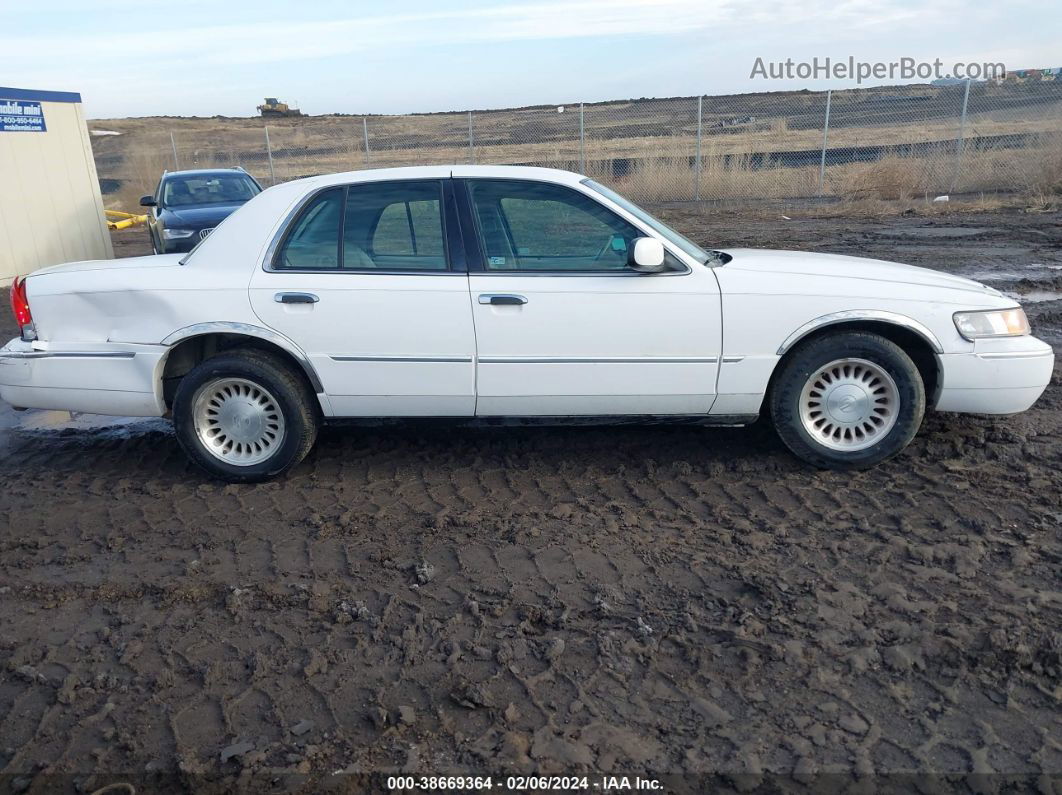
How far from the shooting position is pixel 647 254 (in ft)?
15.2

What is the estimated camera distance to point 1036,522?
4.25 m

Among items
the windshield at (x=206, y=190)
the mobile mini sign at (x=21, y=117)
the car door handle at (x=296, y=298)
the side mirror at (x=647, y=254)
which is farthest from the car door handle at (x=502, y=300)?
the mobile mini sign at (x=21, y=117)

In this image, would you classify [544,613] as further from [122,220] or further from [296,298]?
[122,220]

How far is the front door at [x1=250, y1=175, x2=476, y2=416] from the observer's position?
15.8 feet

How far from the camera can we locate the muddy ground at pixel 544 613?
2869mm

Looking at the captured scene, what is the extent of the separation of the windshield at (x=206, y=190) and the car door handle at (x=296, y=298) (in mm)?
9774

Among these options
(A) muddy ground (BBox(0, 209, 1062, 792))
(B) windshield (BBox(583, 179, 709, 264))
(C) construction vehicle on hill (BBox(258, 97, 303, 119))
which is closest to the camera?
(A) muddy ground (BBox(0, 209, 1062, 792))

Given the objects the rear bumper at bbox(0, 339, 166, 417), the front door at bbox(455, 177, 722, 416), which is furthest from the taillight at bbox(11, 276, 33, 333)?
the front door at bbox(455, 177, 722, 416)

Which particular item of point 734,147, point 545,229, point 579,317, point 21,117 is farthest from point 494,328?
point 734,147

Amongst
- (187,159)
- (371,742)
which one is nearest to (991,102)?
(187,159)

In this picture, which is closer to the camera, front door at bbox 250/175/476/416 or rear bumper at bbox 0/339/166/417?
front door at bbox 250/175/476/416

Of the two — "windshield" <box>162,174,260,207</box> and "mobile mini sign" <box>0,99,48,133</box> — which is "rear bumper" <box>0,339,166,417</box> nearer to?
"mobile mini sign" <box>0,99,48,133</box>

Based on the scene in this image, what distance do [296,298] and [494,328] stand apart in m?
1.07

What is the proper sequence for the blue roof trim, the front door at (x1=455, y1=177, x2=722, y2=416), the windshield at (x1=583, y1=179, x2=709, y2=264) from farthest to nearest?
the blue roof trim
the windshield at (x1=583, y1=179, x2=709, y2=264)
the front door at (x1=455, y1=177, x2=722, y2=416)
